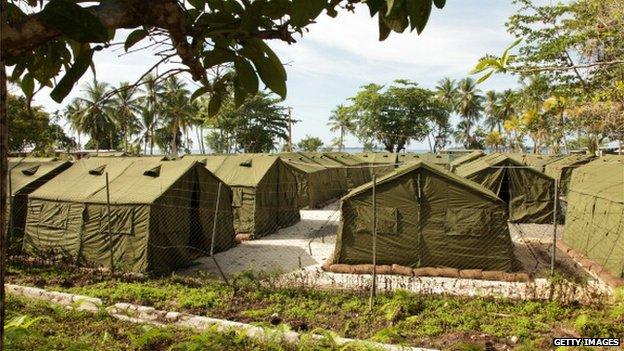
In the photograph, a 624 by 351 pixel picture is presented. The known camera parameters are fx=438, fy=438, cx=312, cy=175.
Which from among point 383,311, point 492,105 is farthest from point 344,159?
point 492,105

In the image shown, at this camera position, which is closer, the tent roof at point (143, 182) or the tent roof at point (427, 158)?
the tent roof at point (143, 182)

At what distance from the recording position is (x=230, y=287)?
8055mm

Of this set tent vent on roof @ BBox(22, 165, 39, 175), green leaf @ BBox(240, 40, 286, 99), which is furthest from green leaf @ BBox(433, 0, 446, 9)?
tent vent on roof @ BBox(22, 165, 39, 175)

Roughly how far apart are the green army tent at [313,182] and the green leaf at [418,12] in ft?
53.2

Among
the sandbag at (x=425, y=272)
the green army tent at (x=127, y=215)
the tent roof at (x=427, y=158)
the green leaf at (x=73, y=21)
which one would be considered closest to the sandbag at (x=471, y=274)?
the sandbag at (x=425, y=272)

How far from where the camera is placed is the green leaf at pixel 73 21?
1199 mm

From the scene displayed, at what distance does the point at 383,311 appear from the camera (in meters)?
6.98

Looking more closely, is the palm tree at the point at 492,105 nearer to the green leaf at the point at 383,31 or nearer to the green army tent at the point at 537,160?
the green army tent at the point at 537,160

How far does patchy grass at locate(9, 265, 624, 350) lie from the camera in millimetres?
6004

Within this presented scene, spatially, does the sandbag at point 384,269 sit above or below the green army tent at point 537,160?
below

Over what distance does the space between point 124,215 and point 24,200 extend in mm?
3988

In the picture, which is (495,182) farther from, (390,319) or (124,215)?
(124,215)

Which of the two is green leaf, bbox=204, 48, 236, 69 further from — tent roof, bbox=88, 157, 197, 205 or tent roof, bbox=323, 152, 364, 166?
tent roof, bbox=323, 152, 364, 166

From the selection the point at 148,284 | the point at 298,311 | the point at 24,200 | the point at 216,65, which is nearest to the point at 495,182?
the point at 298,311
